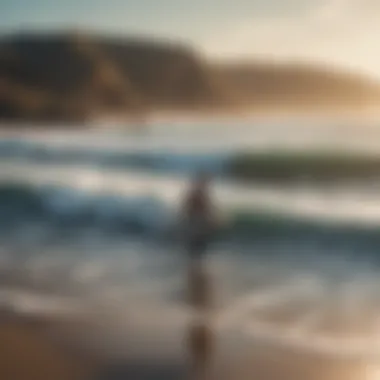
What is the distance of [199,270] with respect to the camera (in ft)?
2.94

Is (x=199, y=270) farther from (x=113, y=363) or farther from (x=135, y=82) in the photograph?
(x=135, y=82)

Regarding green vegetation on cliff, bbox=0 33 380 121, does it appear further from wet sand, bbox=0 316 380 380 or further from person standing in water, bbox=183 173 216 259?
wet sand, bbox=0 316 380 380

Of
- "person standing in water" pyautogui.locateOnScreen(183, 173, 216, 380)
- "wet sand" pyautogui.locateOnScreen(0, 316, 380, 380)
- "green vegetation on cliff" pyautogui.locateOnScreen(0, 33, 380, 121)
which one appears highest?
"green vegetation on cliff" pyautogui.locateOnScreen(0, 33, 380, 121)

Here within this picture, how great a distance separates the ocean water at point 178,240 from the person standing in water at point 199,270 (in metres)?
0.01

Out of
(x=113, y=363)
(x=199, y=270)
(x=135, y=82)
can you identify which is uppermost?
(x=135, y=82)

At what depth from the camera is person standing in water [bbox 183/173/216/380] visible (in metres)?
0.86

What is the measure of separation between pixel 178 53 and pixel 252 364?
1.36ft

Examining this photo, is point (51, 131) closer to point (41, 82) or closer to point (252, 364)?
point (41, 82)

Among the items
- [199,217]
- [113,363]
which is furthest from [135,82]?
[113,363]

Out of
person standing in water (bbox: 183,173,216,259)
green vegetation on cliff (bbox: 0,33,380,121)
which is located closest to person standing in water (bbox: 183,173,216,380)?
person standing in water (bbox: 183,173,216,259)

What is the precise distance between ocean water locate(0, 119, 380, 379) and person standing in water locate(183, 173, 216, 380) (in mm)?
12

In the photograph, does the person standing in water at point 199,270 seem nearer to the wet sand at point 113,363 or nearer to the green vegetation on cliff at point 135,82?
the wet sand at point 113,363

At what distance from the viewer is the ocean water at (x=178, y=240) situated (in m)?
0.86

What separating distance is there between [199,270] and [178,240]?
0.16 feet
